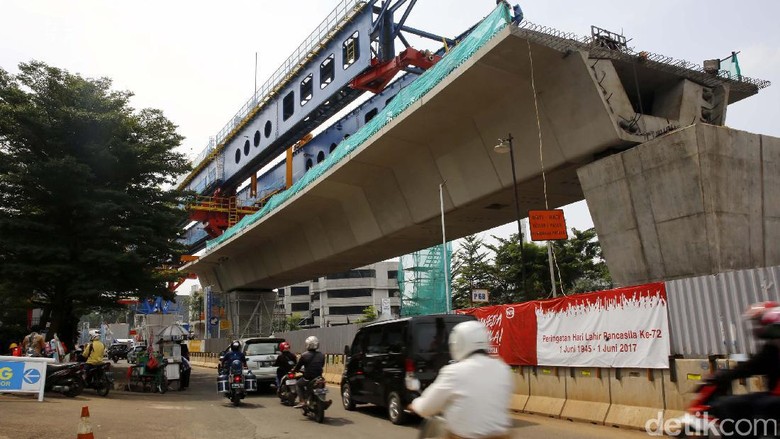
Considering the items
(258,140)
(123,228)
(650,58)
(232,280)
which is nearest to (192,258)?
(232,280)

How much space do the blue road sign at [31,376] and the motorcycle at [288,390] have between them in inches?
228

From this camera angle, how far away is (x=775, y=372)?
4.80 metres

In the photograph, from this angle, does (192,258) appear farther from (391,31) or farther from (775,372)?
(775,372)

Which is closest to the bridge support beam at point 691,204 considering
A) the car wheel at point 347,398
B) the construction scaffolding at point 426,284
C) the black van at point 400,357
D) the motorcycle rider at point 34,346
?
the black van at point 400,357

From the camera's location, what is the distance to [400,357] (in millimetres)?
11133

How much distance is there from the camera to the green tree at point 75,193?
19.1 metres

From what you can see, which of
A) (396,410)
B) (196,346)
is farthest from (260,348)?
(196,346)

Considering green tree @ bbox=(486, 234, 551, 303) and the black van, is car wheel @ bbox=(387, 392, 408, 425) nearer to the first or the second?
the black van

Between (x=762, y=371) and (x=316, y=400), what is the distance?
8.74 metres

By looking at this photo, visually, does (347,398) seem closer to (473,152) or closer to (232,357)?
(232,357)

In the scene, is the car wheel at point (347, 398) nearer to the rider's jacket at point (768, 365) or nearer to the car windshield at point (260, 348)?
the car windshield at point (260, 348)

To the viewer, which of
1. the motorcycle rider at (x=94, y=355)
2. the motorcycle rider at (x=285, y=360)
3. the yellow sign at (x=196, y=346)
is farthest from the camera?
the yellow sign at (x=196, y=346)

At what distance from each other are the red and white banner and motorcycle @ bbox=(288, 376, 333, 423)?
15.3 ft

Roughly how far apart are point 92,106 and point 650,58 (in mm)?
18207
